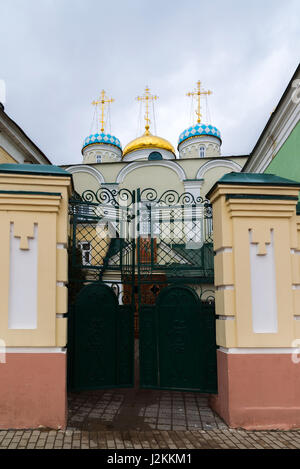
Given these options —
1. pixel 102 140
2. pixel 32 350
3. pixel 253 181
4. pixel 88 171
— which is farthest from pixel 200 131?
pixel 32 350

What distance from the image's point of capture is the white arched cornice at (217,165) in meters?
18.3

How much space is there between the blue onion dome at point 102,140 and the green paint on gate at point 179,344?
69.7 ft

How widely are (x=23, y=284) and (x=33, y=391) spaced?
1.19 metres

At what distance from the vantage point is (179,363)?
16.0ft

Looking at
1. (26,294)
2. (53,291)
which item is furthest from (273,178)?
(26,294)

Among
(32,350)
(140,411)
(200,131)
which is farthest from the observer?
(200,131)

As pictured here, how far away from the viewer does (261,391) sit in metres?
4.31

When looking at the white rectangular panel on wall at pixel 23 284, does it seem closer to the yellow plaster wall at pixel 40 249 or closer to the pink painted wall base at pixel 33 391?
the yellow plaster wall at pixel 40 249

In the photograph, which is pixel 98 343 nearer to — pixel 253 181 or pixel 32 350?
pixel 32 350

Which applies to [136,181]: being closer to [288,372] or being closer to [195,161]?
[195,161]

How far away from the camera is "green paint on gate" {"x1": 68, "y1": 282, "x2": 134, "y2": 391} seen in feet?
15.8

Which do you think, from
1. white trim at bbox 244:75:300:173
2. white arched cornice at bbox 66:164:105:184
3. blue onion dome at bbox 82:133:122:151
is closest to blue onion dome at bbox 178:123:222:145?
blue onion dome at bbox 82:133:122:151

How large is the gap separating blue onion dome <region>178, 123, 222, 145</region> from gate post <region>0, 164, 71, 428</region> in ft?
66.2

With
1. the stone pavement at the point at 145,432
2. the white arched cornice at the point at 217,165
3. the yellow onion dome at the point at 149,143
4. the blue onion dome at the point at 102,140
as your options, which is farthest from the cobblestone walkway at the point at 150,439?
the blue onion dome at the point at 102,140
